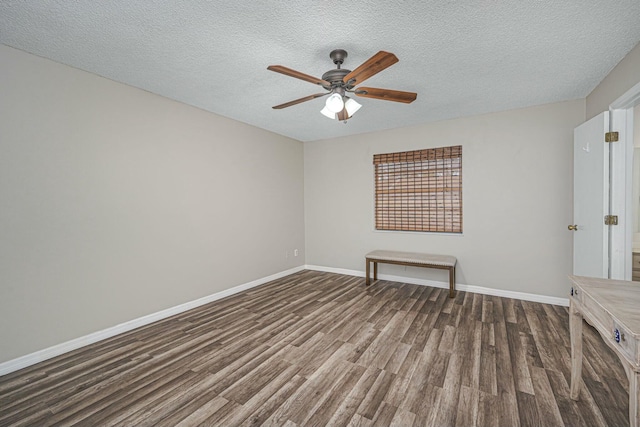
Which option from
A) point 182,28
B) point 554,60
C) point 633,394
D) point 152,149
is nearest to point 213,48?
point 182,28

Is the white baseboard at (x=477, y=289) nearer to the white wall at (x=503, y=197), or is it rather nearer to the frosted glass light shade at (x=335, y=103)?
the white wall at (x=503, y=197)

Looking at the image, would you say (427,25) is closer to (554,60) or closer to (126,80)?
(554,60)

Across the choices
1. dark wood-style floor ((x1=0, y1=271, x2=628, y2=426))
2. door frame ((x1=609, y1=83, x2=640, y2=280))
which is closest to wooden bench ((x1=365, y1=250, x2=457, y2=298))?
dark wood-style floor ((x1=0, y1=271, x2=628, y2=426))

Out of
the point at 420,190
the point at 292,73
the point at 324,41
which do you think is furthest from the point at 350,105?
the point at 420,190

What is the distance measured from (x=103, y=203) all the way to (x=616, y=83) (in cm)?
506

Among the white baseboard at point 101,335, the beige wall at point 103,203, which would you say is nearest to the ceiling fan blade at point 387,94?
the beige wall at point 103,203

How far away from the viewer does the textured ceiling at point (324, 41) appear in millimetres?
1770

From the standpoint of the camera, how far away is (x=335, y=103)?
7.37 feet

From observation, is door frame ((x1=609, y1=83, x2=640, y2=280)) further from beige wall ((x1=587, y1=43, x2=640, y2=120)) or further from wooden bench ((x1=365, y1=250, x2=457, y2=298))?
wooden bench ((x1=365, y1=250, x2=457, y2=298))

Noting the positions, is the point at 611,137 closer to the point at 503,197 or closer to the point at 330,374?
the point at 503,197

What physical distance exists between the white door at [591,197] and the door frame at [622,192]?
46 mm

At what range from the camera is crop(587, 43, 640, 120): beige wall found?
2.20 meters

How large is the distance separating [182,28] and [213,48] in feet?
0.92

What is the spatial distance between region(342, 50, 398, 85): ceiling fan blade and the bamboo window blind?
102 inches
